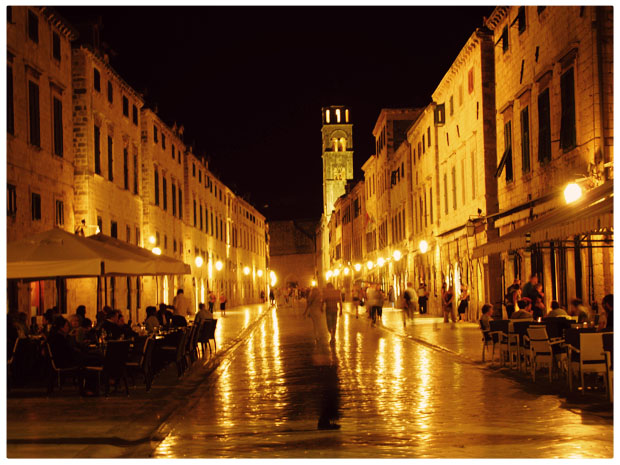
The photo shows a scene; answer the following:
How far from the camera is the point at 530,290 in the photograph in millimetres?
21797

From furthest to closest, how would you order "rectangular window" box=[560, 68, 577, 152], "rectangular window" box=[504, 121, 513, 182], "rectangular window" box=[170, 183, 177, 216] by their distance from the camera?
"rectangular window" box=[170, 183, 177, 216] → "rectangular window" box=[504, 121, 513, 182] → "rectangular window" box=[560, 68, 577, 152]

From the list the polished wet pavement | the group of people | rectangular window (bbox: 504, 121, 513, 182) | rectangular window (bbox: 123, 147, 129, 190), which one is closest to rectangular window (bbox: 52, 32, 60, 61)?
rectangular window (bbox: 123, 147, 129, 190)

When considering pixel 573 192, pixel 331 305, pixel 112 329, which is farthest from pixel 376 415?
pixel 331 305

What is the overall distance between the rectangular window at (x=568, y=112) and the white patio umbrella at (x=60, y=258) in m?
11.9

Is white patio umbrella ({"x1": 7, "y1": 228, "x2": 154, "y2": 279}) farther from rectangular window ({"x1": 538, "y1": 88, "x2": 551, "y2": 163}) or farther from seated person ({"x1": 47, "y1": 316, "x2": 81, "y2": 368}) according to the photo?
rectangular window ({"x1": 538, "y1": 88, "x2": 551, "y2": 163})

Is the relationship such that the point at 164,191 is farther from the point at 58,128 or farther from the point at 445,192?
the point at 58,128

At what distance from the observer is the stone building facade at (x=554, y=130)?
66.1ft

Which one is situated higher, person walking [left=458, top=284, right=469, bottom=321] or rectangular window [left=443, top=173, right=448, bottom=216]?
rectangular window [left=443, top=173, right=448, bottom=216]

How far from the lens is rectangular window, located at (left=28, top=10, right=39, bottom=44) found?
25.5 m

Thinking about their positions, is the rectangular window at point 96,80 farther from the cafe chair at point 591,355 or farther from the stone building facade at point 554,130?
the cafe chair at point 591,355

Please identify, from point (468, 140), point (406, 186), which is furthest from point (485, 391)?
point (406, 186)

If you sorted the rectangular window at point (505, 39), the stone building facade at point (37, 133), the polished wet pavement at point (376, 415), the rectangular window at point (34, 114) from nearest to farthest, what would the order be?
the polished wet pavement at point (376, 415) → the stone building facade at point (37, 133) → the rectangular window at point (34, 114) → the rectangular window at point (505, 39)

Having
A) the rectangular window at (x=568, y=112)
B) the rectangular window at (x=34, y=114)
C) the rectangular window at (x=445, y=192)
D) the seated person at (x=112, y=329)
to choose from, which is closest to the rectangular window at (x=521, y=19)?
the rectangular window at (x=568, y=112)

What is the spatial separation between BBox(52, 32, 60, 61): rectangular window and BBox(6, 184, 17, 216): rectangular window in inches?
241
